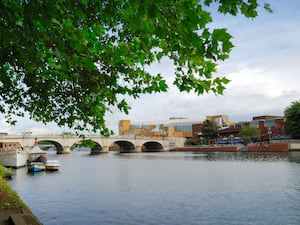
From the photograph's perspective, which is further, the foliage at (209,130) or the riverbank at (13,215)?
the foliage at (209,130)

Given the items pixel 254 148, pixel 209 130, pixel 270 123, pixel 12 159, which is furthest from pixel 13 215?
pixel 209 130

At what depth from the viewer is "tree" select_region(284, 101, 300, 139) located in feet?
311

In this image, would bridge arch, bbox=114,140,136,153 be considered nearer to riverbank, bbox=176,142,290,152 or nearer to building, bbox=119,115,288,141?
building, bbox=119,115,288,141

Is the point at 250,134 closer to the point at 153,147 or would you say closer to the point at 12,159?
the point at 153,147

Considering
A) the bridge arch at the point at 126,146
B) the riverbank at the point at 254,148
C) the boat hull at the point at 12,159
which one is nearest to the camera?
the boat hull at the point at 12,159

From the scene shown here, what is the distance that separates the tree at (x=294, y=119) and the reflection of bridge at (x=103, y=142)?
54814mm

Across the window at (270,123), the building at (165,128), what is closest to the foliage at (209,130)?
the building at (165,128)

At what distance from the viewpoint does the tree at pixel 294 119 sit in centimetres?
9465

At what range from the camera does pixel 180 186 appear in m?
28.9

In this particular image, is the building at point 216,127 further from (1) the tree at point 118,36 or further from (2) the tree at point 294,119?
(1) the tree at point 118,36

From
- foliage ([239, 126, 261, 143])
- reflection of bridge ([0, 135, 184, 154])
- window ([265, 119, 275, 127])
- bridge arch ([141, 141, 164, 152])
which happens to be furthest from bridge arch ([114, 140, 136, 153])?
window ([265, 119, 275, 127])

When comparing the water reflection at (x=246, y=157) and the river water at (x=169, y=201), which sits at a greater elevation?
the river water at (x=169, y=201)

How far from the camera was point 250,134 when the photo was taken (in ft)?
392

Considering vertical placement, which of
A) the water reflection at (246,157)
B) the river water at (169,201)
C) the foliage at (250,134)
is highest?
the foliage at (250,134)
